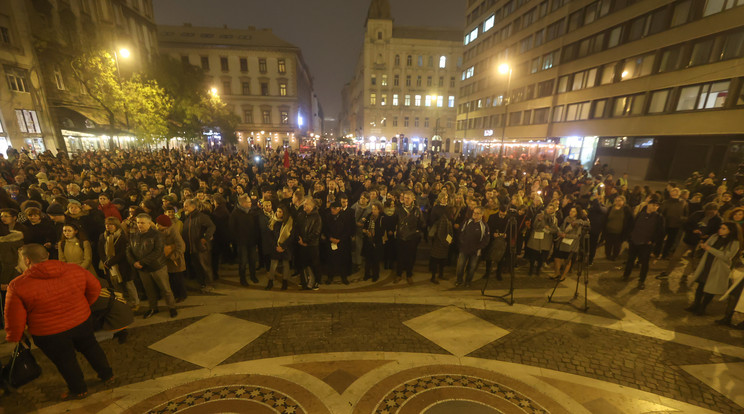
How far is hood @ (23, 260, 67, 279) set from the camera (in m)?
3.33

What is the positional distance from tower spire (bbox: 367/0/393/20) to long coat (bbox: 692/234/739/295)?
225 feet

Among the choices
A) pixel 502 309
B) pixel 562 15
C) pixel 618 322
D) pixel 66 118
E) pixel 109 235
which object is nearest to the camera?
pixel 109 235

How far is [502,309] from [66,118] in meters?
32.7

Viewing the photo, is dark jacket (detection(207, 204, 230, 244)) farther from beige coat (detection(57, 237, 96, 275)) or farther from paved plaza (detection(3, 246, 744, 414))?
beige coat (detection(57, 237, 96, 275))

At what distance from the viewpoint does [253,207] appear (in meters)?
7.20

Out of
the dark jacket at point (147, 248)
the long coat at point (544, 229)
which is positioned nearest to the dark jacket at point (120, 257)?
the dark jacket at point (147, 248)

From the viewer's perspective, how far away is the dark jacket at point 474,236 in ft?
22.2

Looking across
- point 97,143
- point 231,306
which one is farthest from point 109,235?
point 97,143

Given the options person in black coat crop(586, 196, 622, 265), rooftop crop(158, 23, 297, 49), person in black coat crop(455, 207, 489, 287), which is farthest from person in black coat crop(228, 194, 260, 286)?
rooftop crop(158, 23, 297, 49)

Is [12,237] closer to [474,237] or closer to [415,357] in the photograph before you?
[415,357]

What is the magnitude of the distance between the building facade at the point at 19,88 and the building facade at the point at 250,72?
29010 mm

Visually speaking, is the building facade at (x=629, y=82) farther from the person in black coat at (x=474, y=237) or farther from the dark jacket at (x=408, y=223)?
the dark jacket at (x=408, y=223)

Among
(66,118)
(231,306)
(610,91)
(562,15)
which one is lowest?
(231,306)

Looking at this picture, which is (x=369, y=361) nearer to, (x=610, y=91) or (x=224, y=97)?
(x=610, y=91)
